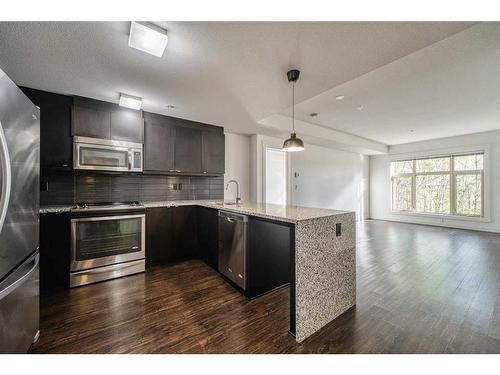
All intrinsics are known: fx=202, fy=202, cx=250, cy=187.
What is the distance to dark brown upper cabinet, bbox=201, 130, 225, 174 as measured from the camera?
12.3ft

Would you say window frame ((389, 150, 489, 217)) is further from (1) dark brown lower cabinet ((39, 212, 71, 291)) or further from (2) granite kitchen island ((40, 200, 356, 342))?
(1) dark brown lower cabinet ((39, 212, 71, 291))

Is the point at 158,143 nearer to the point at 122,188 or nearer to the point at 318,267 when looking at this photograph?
the point at 122,188

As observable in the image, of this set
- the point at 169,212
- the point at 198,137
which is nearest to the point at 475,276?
the point at 169,212

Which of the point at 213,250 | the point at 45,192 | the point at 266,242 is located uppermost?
the point at 45,192

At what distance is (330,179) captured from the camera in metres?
6.23

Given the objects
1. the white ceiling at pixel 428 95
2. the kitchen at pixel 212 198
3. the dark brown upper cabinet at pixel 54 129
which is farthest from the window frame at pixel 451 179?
the dark brown upper cabinet at pixel 54 129

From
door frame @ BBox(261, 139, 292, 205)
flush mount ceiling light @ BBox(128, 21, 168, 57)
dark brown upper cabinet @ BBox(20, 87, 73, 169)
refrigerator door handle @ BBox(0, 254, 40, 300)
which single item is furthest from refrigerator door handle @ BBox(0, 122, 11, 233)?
door frame @ BBox(261, 139, 292, 205)

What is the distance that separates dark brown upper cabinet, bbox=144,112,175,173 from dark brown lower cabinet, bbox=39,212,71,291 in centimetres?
121

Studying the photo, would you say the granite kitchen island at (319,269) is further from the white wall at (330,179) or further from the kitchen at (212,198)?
the white wall at (330,179)

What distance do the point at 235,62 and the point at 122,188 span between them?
8.73 feet

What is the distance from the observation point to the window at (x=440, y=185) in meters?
5.64
